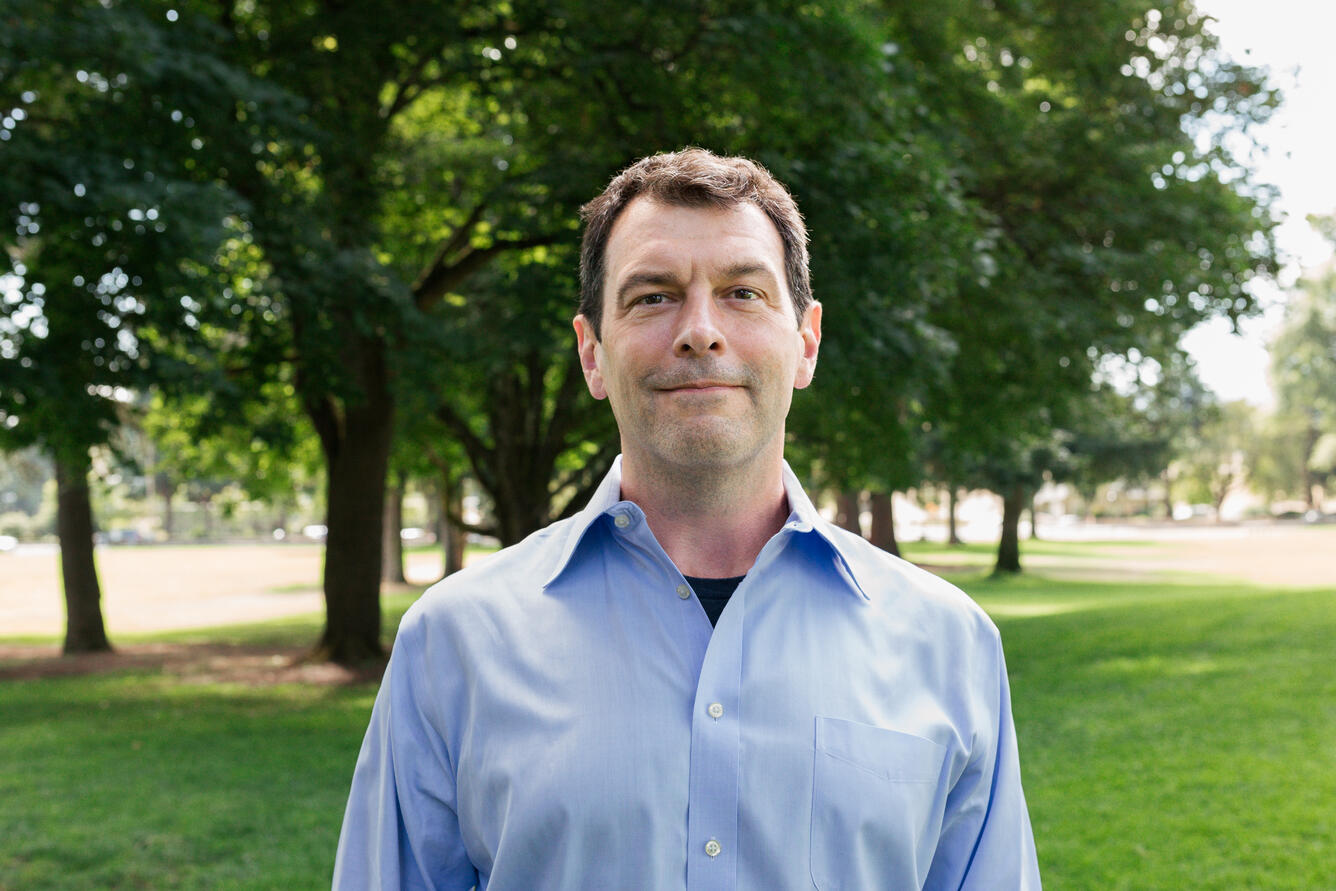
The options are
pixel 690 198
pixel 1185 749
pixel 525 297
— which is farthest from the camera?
pixel 525 297

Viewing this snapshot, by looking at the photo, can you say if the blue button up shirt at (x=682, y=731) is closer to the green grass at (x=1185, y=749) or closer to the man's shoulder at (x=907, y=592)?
the man's shoulder at (x=907, y=592)

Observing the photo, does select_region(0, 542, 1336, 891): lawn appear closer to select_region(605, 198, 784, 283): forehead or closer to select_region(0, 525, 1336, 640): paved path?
select_region(605, 198, 784, 283): forehead

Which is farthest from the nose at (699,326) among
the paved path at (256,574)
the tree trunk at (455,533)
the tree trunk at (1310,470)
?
the tree trunk at (1310,470)

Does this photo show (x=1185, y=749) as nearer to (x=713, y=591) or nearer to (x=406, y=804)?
(x=713, y=591)

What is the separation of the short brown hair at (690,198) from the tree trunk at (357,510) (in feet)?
44.0

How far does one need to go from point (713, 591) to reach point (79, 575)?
19.9 m

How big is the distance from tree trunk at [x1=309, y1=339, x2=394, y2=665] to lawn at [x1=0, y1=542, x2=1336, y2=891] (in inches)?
58.9

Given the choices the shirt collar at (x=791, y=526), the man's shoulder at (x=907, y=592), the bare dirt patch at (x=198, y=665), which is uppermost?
the shirt collar at (x=791, y=526)

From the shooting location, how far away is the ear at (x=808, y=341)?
236cm

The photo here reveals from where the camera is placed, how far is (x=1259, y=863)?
22.9 ft

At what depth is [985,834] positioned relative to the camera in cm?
212

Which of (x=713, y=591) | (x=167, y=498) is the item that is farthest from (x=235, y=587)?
(x=167, y=498)

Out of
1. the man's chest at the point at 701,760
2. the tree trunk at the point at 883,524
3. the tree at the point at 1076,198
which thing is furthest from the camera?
the tree trunk at the point at 883,524

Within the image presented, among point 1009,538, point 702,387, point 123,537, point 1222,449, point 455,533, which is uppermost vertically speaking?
point 1222,449
